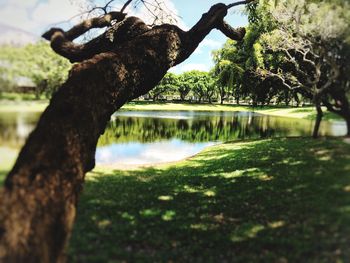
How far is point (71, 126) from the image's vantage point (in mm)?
7273

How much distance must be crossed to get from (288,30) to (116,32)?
12.1m

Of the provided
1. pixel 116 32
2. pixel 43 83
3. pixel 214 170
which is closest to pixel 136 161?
pixel 214 170

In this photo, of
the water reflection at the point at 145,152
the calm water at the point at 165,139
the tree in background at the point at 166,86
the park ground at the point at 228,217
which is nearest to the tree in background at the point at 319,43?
the calm water at the point at 165,139

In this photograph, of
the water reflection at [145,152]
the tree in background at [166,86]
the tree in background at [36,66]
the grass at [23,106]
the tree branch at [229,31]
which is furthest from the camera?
the tree in background at [166,86]

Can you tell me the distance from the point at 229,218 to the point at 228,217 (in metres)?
0.09

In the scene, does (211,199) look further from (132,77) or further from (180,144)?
(180,144)

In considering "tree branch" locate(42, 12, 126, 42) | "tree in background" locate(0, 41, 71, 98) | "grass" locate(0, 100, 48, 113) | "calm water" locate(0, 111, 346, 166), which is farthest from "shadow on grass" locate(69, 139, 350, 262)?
"tree branch" locate(42, 12, 126, 42)

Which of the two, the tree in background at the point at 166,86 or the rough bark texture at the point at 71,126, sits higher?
the tree in background at the point at 166,86

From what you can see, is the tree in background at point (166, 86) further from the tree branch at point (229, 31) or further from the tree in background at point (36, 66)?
the tree in background at point (36, 66)

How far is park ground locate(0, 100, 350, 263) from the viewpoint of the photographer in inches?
276

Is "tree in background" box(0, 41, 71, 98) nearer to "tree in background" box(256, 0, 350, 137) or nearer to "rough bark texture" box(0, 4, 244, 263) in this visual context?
"rough bark texture" box(0, 4, 244, 263)

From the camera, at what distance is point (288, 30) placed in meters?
20.1

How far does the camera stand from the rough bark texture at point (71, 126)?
208 inches

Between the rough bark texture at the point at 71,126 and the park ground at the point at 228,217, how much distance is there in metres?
0.59
